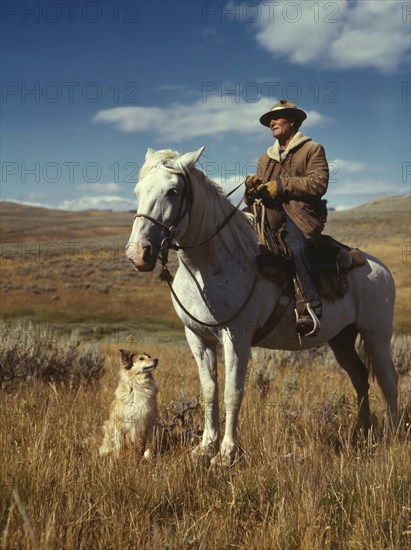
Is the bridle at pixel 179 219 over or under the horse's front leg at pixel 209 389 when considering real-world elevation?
over

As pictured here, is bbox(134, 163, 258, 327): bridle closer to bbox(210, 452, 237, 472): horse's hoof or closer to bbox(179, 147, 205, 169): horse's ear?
bbox(179, 147, 205, 169): horse's ear

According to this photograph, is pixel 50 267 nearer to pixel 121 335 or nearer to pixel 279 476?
pixel 121 335

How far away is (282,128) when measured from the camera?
5141 millimetres

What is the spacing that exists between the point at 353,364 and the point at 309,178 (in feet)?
8.39

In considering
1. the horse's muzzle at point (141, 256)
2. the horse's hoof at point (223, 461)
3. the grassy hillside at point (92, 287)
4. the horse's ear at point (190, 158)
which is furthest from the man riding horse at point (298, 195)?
the grassy hillside at point (92, 287)

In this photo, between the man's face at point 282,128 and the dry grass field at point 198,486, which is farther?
the man's face at point 282,128

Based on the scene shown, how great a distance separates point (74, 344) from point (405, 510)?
7006 mm

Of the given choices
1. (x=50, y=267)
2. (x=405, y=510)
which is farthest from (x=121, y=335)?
(x=50, y=267)

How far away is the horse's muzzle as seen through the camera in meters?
3.56

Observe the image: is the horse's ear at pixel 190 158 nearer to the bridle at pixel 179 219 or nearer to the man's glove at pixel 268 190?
the bridle at pixel 179 219

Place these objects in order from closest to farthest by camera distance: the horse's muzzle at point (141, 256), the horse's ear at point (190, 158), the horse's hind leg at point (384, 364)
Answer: the horse's muzzle at point (141, 256), the horse's ear at point (190, 158), the horse's hind leg at point (384, 364)

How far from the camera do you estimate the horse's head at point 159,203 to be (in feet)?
11.8

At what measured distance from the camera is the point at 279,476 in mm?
3443

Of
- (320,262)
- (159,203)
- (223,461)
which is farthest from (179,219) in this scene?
(223,461)
